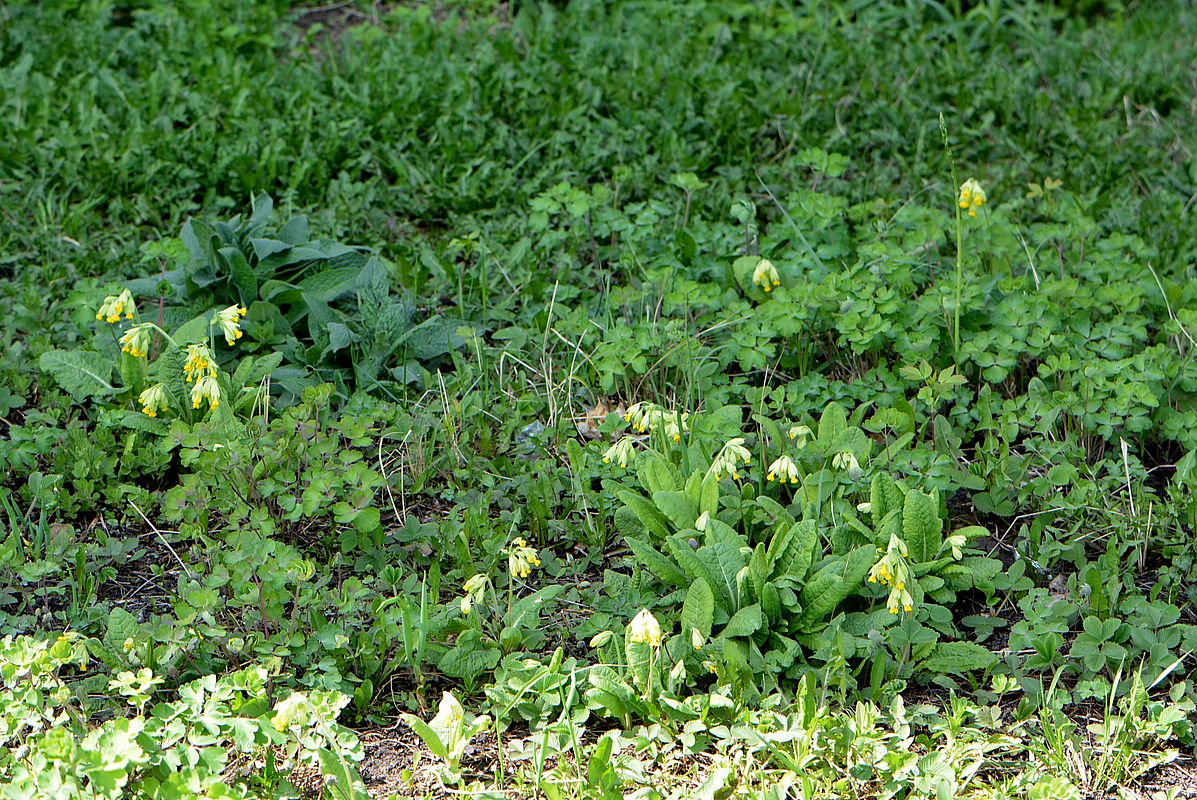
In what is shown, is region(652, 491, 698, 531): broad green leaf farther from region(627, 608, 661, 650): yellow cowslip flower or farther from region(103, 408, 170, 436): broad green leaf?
region(103, 408, 170, 436): broad green leaf

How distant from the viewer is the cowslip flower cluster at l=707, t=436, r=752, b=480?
10.5ft

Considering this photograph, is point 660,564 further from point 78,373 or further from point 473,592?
point 78,373

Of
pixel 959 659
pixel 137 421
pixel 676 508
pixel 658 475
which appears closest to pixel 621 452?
pixel 658 475

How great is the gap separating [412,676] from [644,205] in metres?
2.12

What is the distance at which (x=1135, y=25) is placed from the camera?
6.39m

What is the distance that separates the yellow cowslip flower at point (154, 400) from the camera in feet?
11.2

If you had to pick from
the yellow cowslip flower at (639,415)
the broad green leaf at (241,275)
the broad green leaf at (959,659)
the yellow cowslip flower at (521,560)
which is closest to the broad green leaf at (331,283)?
the broad green leaf at (241,275)

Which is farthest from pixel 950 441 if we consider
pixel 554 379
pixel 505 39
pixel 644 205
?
pixel 505 39

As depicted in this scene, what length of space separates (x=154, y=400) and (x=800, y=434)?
1.75 meters

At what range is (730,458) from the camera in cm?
323

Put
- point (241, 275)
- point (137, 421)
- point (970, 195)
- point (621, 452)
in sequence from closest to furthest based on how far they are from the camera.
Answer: point (621, 452), point (137, 421), point (970, 195), point (241, 275)

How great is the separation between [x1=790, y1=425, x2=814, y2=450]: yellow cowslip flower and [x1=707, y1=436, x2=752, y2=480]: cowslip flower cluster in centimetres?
22

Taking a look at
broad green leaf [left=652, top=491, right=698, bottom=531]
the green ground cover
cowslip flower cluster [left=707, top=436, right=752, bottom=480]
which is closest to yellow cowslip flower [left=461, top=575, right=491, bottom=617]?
the green ground cover

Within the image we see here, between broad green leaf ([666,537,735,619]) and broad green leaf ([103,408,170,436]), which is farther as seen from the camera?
broad green leaf ([103,408,170,436])
